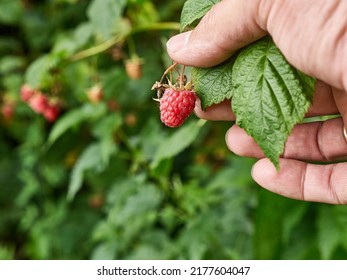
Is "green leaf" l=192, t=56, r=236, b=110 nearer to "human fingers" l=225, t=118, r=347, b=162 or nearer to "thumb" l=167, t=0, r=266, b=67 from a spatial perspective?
"thumb" l=167, t=0, r=266, b=67

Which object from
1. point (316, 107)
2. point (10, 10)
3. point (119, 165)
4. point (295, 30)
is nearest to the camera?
point (295, 30)

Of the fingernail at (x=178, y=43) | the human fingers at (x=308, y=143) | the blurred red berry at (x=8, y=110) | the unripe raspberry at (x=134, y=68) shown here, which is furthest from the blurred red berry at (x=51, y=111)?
the fingernail at (x=178, y=43)

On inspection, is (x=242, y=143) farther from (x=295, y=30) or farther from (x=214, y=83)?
(x=295, y=30)

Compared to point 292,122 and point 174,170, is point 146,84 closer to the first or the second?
point 174,170

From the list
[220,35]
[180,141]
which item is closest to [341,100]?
[220,35]

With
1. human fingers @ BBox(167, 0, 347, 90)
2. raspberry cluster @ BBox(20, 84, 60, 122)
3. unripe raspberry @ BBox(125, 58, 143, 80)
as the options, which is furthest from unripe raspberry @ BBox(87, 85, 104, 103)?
human fingers @ BBox(167, 0, 347, 90)
